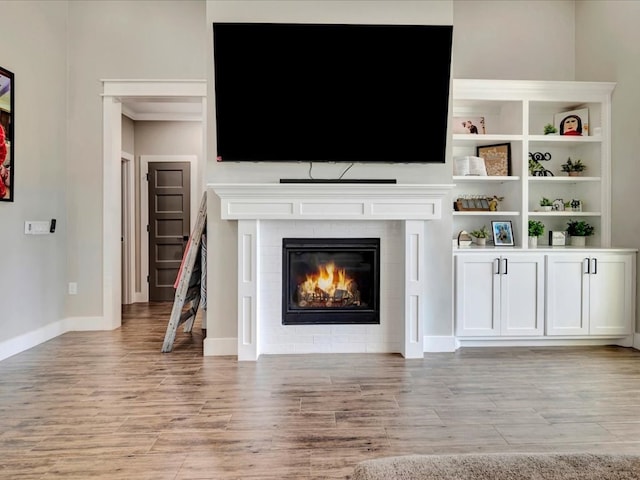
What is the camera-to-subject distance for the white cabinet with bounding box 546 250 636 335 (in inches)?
154

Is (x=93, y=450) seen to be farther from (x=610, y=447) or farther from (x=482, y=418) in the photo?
(x=610, y=447)

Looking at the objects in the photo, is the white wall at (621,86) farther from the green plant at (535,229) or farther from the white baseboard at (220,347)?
the white baseboard at (220,347)

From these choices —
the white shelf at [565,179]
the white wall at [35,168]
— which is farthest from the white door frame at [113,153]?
the white shelf at [565,179]

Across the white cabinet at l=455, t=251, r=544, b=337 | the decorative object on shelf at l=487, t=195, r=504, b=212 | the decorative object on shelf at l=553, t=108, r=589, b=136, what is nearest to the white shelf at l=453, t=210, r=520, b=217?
the decorative object on shelf at l=487, t=195, r=504, b=212

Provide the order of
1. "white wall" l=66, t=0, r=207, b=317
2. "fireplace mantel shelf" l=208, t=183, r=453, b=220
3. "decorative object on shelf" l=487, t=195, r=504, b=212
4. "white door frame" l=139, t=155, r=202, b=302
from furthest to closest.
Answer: "white door frame" l=139, t=155, r=202, b=302 → "white wall" l=66, t=0, r=207, b=317 → "decorative object on shelf" l=487, t=195, r=504, b=212 → "fireplace mantel shelf" l=208, t=183, r=453, b=220

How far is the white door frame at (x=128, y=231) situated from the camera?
6.45 meters

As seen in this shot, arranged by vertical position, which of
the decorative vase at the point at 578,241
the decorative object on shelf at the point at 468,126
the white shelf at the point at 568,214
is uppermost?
the decorative object on shelf at the point at 468,126

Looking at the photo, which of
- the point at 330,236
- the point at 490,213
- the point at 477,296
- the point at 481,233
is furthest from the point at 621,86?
the point at 330,236

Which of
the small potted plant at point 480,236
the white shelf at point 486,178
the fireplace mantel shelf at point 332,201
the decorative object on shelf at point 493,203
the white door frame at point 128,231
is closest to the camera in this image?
the fireplace mantel shelf at point 332,201

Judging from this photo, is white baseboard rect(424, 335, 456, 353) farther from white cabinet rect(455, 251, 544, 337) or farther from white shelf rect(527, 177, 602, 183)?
white shelf rect(527, 177, 602, 183)

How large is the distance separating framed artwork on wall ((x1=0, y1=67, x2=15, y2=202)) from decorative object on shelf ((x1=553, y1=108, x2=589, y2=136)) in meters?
5.10

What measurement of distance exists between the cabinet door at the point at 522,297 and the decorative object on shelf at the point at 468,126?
1.36 m

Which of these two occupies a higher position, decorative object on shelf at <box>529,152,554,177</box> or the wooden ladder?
decorative object on shelf at <box>529,152,554,177</box>

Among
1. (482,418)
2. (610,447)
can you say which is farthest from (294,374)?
(610,447)
